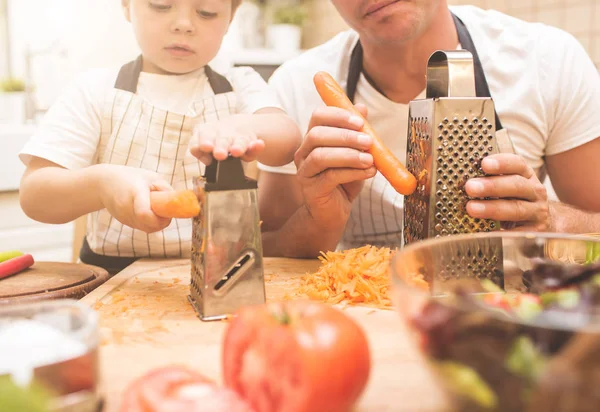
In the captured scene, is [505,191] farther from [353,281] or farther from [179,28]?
[179,28]

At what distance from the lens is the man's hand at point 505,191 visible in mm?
1085

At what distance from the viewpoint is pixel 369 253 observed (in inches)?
46.4

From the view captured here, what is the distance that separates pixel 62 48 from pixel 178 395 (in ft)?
11.1

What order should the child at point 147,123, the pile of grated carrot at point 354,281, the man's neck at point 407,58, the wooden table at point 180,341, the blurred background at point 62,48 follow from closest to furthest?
the wooden table at point 180,341 → the pile of grated carrot at point 354,281 → the child at point 147,123 → the man's neck at point 407,58 → the blurred background at point 62,48

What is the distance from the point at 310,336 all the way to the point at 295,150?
94 cm

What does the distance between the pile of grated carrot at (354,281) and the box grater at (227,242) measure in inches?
5.9

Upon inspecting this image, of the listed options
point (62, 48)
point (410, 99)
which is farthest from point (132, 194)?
point (62, 48)

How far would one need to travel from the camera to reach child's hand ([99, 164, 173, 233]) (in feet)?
3.24

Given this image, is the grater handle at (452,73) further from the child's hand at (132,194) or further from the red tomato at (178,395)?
the red tomato at (178,395)

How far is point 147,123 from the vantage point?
4.97ft

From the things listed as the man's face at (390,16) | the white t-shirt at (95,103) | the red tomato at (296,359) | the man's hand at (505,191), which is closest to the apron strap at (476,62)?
the man's face at (390,16)

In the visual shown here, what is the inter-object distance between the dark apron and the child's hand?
0.41 metres

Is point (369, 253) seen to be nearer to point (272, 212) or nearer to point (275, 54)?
point (272, 212)

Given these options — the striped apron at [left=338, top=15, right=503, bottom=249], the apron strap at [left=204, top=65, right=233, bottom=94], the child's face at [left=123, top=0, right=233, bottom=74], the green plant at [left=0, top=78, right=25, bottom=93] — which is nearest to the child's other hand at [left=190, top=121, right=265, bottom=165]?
the child's face at [left=123, top=0, right=233, bottom=74]
